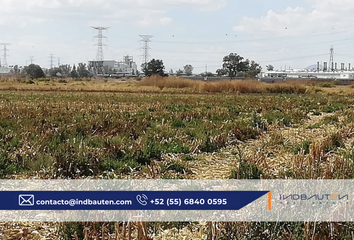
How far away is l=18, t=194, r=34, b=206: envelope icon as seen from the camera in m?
3.93

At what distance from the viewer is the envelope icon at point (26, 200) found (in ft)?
12.9

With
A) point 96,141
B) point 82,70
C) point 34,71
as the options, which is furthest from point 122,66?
point 96,141

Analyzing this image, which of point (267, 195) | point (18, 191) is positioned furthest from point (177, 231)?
point (18, 191)

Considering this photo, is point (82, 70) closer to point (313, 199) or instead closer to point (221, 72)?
point (221, 72)

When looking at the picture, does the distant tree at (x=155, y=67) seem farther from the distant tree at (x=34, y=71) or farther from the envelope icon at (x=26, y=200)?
the envelope icon at (x=26, y=200)

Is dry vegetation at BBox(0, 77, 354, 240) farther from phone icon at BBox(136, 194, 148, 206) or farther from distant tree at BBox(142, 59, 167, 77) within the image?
distant tree at BBox(142, 59, 167, 77)

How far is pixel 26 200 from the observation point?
3.97 metres

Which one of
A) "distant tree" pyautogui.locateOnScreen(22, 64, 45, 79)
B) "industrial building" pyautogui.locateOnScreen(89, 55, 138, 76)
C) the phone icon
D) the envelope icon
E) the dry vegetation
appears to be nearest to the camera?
the dry vegetation

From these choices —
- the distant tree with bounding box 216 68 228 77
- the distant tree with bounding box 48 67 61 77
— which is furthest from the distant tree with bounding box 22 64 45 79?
the distant tree with bounding box 216 68 228 77

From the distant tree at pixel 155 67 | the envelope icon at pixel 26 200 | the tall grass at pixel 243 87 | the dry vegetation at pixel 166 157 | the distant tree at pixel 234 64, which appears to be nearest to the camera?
the dry vegetation at pixel 166 157

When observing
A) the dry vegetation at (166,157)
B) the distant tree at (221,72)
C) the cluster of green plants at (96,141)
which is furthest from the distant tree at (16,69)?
the dry vegetation at (166,157)

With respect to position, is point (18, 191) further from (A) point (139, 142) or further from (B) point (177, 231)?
(A) point (139, 142)

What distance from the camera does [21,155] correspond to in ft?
18.9

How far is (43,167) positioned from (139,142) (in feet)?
6.87
